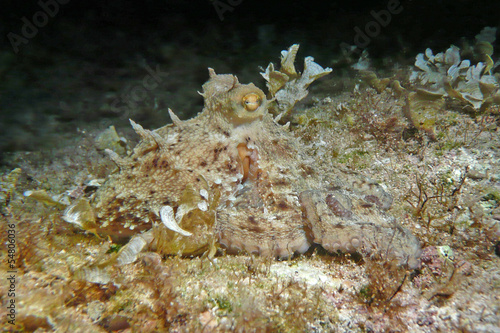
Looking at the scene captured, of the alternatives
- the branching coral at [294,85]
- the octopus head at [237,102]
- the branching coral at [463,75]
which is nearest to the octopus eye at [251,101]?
the octopus head at [237,102]

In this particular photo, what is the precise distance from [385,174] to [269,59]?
3380 mm

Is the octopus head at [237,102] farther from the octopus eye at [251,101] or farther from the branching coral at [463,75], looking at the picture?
the branching coral at [463,75]

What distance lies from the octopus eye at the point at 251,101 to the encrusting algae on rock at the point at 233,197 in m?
0.01

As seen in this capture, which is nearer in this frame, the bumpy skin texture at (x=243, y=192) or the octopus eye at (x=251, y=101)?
the bumpy skin texture at (x=243, y=192)

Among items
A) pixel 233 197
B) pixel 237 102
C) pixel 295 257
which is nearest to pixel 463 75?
pixel 237 102

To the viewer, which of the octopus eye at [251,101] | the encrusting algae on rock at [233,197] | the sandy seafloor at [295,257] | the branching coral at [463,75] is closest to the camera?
the sandy seafloor at [295,257]

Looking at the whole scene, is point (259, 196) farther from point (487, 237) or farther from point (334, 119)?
point (334, 119)

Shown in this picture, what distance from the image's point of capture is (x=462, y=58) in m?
5.11

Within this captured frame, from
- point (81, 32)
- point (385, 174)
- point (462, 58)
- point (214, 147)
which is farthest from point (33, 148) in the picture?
point (462, 58)

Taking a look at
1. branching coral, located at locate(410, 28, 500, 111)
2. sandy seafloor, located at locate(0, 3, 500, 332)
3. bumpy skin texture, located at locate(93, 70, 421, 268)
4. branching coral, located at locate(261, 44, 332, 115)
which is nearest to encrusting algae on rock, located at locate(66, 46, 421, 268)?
bumpy skin texture, located at locate(93, 70, 421, 268)

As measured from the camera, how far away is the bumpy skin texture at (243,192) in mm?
2607

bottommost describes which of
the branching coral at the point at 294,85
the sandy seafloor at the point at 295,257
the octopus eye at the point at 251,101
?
the sandy seafloor at the point at 295,257

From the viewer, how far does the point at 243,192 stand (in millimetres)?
3055

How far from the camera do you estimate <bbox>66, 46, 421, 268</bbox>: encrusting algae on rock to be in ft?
8.43
